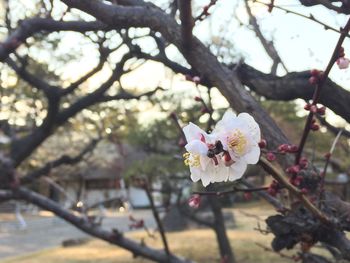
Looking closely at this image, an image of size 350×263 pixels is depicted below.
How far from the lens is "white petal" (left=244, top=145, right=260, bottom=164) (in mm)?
1270

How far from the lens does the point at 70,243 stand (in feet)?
55.0

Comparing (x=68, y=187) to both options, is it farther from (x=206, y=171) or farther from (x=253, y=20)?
(x=206, y=171)

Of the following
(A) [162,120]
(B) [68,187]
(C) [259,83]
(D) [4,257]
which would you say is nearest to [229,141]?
(C) [259,83]

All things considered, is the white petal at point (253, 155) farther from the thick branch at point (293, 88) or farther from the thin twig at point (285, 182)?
the thick branch at point (293, 88)

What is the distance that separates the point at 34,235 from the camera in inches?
827

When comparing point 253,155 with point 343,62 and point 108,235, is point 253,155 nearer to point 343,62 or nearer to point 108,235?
point 343,62

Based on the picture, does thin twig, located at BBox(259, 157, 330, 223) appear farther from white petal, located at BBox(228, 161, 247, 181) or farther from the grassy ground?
the grassy ground

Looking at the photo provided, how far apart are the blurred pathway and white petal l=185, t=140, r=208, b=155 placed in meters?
14.5

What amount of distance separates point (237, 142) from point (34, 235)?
21.1 metres

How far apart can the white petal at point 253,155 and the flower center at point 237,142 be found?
0.02m

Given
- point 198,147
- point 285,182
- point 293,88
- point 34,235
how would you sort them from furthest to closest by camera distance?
point 34,235 → point 293,88 → point 285,182 → point 198,147

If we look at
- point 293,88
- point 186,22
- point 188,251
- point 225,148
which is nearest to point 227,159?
point 225,148

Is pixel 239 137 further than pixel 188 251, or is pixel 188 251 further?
pixel 188 251

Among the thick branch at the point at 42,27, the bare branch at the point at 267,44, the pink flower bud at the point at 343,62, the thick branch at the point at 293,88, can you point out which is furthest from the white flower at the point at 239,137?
the bare branch at the point at 267,44
